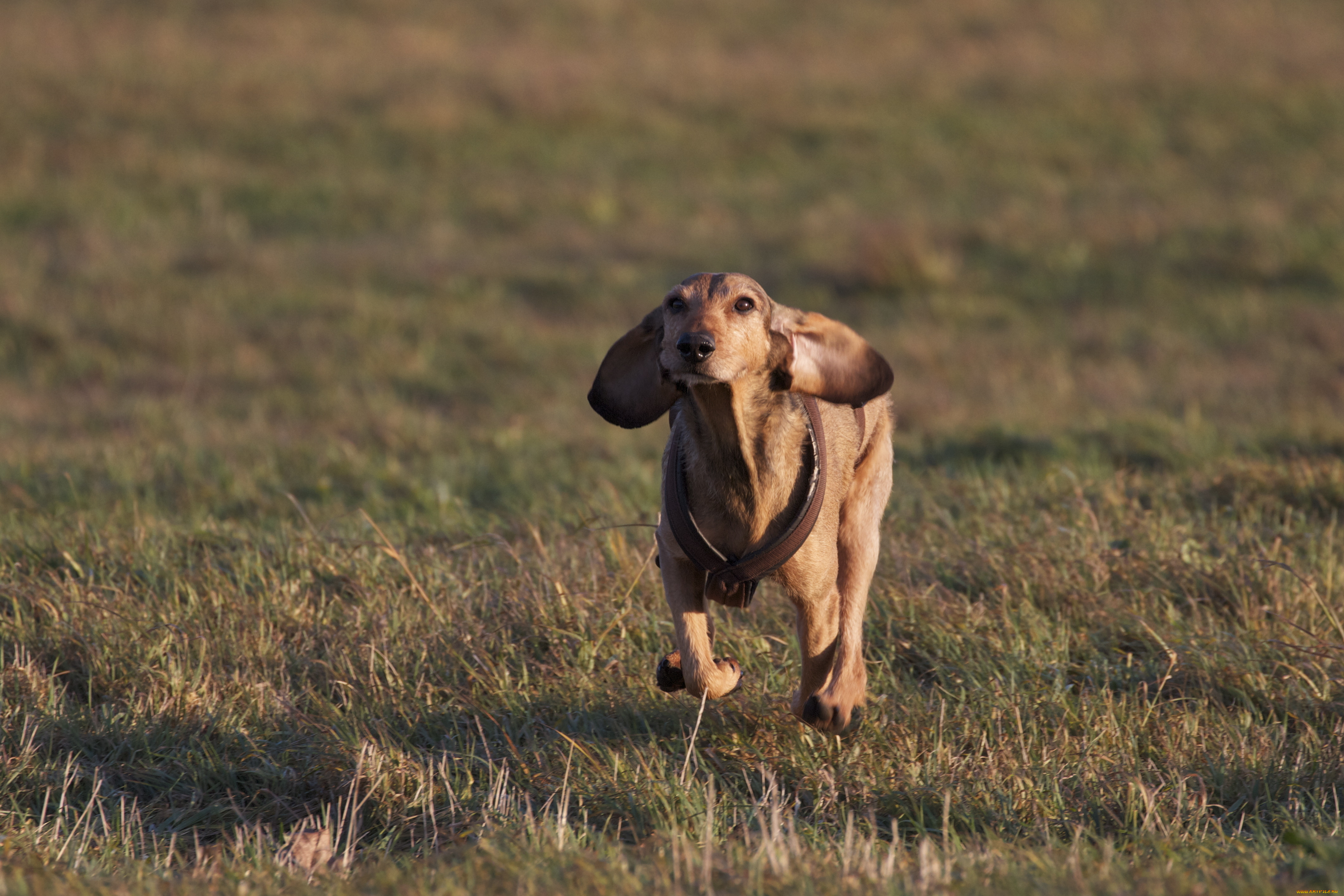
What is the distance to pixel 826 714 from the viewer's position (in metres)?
3.74

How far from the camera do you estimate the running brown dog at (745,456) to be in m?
3.52

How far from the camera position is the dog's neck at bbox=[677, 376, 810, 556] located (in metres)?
3.68

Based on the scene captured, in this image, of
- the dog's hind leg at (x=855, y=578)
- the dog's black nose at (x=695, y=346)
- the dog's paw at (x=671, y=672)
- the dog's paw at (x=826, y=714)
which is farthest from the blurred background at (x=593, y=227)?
the dog's black nose at (x=695, y=346)

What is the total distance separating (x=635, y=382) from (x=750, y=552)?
57 centimetres

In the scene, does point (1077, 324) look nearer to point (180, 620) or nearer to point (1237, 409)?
point (1237, 409)

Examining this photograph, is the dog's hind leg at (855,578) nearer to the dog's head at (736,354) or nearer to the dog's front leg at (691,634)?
the dog's front leg at (691,634)

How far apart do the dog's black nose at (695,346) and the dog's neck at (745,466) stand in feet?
0.98

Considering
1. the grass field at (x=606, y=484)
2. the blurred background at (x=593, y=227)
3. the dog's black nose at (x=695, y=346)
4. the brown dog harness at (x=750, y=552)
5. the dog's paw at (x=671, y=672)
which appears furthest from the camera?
the blurred background at (x=593, y=227)

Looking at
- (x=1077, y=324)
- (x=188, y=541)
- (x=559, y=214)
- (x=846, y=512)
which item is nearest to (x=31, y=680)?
(x=188, y=541)

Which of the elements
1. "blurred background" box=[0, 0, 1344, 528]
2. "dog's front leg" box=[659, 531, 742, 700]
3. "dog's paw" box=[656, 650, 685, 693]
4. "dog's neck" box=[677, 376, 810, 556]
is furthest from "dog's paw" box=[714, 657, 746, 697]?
"blurred background" box=[0, 0, 1344, 528]

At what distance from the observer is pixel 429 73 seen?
63.9 feet

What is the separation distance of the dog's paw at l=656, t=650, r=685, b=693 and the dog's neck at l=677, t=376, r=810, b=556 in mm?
368

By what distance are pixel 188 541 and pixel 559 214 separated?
1010cm

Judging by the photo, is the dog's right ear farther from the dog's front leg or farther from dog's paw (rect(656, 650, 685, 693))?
dog's paw (rect(656, 650, 685, 693))
